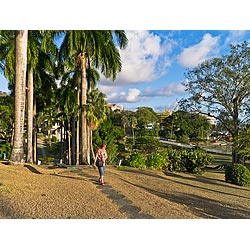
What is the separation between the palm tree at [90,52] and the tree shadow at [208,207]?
615 cm

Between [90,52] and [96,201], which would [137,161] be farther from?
[96,201]

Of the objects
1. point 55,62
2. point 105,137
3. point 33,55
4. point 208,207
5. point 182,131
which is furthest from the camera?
point 182,131

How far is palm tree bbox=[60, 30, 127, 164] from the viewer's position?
1125 centimetres

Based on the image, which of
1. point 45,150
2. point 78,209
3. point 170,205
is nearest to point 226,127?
point 170,205

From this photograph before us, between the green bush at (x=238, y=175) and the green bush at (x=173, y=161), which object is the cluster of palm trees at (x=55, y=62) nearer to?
the green bush at (x=173, y=161)

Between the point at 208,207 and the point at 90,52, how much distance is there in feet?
26.3

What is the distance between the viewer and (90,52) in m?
11.8

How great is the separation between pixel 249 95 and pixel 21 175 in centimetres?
1458

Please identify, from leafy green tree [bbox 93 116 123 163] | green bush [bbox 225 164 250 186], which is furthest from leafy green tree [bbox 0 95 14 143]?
green bush [bbox 225 164 250 186]

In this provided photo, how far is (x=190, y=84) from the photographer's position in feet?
62.7

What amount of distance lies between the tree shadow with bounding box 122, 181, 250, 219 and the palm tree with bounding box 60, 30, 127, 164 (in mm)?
6151

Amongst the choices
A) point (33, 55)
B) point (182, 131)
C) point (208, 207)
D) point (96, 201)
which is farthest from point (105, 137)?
point (182, 131)

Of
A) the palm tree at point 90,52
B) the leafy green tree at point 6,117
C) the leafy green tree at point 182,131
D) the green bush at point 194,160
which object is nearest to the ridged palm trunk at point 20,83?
the palm tree at point 90,52

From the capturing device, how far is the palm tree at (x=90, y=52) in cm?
1125
